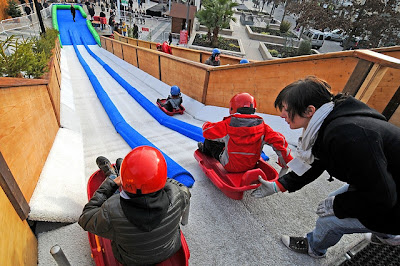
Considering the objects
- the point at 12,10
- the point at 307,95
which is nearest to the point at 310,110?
the point at 307,95

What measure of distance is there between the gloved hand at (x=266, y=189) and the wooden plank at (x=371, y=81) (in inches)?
85.9

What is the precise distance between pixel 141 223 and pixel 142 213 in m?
0.07

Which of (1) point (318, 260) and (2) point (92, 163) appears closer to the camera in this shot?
(1) point (318, 260)

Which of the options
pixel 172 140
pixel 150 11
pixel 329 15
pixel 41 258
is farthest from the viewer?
pixel 150 11

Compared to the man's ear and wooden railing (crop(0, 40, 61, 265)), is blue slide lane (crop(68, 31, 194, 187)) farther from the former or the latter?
the man's ear

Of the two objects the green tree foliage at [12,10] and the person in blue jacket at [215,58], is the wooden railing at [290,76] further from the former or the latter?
the green tree foliage at [12,10]

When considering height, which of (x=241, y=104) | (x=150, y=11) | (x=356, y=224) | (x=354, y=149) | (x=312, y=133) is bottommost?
(x=150, y=11)

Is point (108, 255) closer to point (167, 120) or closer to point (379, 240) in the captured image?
point (379, 240)

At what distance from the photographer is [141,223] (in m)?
1.41

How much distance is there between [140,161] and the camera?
143 centimetres

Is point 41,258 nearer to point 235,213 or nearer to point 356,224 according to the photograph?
point 235,213

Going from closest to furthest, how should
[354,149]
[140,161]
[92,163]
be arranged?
[354,149]
[140,161]
[92,163]

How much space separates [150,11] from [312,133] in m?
39.3

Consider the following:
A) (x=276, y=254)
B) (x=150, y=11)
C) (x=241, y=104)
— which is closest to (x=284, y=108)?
(x=241, y=104)
